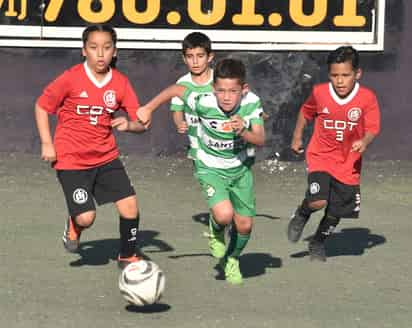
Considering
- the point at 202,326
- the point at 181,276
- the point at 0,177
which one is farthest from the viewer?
the point at 0,177

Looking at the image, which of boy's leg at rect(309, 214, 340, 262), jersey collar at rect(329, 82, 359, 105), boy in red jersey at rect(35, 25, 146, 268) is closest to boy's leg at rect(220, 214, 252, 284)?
boy in red jersey at rect(35, 25, 146, 268)

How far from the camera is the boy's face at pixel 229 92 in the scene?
27.5 feet

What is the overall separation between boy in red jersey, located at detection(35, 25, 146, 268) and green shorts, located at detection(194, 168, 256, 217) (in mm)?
613

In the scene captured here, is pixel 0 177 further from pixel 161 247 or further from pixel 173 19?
pixel 161 247

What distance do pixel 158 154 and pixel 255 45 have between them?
5.26 ft

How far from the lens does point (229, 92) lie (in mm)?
8383

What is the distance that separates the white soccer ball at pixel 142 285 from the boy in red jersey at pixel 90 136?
1.15m

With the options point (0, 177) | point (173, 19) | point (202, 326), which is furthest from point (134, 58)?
point (202, 326)

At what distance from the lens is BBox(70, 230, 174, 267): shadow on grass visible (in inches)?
366

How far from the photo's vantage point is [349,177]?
9727mm

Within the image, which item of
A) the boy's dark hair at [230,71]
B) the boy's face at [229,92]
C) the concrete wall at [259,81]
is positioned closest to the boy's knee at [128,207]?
the boy's face at [229,92]

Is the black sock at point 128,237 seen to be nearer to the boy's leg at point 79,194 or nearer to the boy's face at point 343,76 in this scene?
the boy's leg at point 79,194

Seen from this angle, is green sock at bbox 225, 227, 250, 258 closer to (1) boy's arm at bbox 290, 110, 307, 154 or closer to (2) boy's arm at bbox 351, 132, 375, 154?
(2) boy's arm at bbox 351, 132, 375, 154

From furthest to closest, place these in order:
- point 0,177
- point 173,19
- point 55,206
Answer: point 173,19
point 0,177
point 55,206
